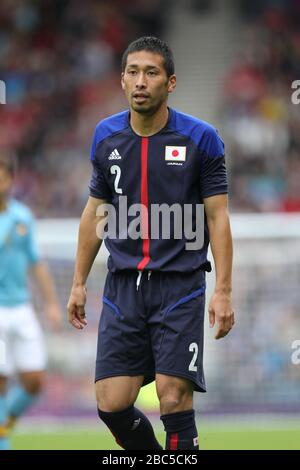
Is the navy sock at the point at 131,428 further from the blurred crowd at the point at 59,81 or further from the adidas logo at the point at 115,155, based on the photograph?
the blurred crowd at the point at 59,81

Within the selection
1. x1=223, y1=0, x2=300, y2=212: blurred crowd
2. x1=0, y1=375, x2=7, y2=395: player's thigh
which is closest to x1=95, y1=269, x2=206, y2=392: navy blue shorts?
x1=0, y1=375, x2=7, y2=395: player's thigh

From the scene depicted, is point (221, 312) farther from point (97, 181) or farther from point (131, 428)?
point (97, 181)

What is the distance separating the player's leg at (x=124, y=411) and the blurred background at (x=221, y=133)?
4.82 m

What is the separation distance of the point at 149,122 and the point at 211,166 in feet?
1.28

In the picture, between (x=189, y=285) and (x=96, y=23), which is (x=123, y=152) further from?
(x=96, y=23)

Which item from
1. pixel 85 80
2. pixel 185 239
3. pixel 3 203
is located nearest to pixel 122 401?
pixel 185 239

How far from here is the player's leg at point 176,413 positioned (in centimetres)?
579

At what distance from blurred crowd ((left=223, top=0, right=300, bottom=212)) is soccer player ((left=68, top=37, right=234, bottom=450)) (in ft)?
30.0

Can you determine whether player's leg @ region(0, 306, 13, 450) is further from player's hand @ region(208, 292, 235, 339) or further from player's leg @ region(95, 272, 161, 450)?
player's hand @ region(208, 292, 235, 339)

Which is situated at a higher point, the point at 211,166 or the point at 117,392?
the point at 211,166

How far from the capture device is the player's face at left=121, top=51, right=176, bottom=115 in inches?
231

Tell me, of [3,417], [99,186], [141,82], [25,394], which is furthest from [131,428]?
[25,394]

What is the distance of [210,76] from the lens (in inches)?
722

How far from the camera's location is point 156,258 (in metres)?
6.00
